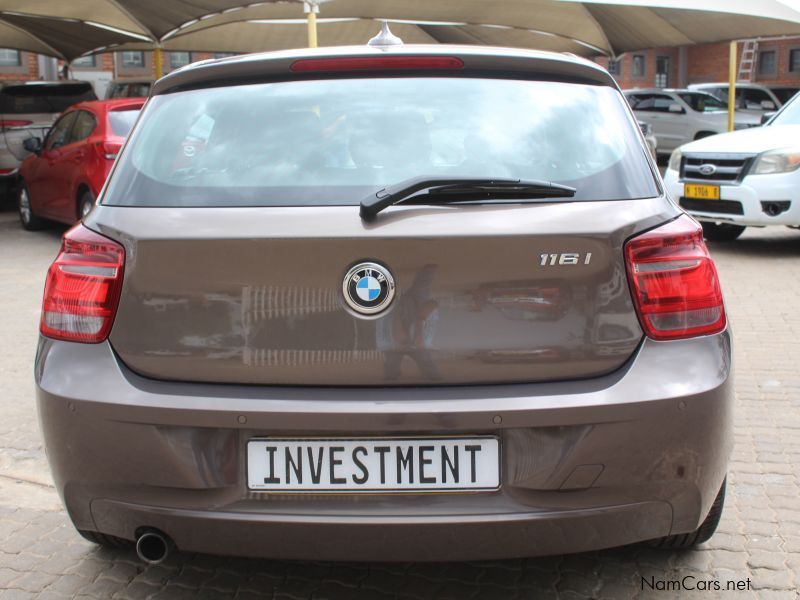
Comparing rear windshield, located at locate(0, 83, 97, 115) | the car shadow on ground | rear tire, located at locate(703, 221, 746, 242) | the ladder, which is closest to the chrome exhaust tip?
the car shadow on ground

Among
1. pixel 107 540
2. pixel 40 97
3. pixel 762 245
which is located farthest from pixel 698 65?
pixel 107 540

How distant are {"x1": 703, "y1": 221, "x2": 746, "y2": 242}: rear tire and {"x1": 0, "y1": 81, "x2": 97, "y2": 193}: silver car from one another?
8751 millimetres

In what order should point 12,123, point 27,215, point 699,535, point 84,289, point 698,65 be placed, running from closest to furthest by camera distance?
1. point 84,289
2. point 699,535
3. point 27,215
4. point 12,123
5. point 698,65

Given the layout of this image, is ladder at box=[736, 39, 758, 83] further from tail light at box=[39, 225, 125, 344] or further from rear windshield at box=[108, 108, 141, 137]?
tail light at box=[39, 225, 125, 344]

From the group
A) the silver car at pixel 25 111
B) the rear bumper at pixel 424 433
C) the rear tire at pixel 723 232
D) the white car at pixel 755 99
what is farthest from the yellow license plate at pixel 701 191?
the white car at pixel 755 99

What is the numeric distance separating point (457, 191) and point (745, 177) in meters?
8.30

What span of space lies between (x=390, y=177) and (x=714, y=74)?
44388 mm

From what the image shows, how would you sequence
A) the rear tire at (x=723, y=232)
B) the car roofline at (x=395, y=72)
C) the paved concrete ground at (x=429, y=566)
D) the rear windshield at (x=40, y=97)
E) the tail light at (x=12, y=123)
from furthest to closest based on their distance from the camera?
the rear windshield at (x=40, y=97)
the tail light at (x=12, y=123)
the rear tire at (x=723, y=232)
the paved concrete ground at (x=429, y=566)
the car roofline at (x=395, y=72)

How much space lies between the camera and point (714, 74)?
144 ft

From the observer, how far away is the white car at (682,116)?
2330 centimetres

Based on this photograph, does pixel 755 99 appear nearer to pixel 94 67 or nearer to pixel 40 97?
pixel 40 97

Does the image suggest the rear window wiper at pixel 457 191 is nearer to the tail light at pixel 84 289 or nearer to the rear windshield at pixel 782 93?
the tail light at pixel 84 289

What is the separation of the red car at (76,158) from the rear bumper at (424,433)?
8.15 meters

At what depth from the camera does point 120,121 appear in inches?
432
